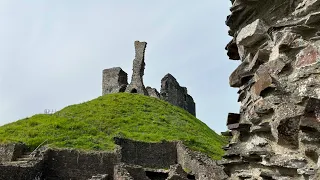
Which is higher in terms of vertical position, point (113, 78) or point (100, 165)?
point (113, 78)

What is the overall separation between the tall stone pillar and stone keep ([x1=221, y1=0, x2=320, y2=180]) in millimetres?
33777

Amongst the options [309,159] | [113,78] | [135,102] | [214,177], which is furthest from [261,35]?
[113,78]

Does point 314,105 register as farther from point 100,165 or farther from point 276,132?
point 100,165

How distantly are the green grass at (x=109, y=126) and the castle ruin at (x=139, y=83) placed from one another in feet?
15.0

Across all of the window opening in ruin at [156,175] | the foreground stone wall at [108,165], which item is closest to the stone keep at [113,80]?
the foreground stone wall at [108,165]

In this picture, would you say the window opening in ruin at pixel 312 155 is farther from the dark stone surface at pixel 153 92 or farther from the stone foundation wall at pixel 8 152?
the dark stone surface at pixel 153 92

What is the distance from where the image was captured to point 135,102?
110ft

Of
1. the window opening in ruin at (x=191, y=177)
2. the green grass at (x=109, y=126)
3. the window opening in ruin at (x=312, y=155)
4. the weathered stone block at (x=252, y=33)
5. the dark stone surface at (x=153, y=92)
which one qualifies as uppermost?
the dark stone surface at (x=153, y=92)

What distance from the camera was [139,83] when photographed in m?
39.4

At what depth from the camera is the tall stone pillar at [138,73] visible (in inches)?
1544

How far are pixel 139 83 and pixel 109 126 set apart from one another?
1221 cm

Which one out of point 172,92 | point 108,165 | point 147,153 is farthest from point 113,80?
point 108,165

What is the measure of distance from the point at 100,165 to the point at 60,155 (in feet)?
6.46

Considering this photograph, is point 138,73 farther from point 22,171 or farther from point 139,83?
point 22,171
